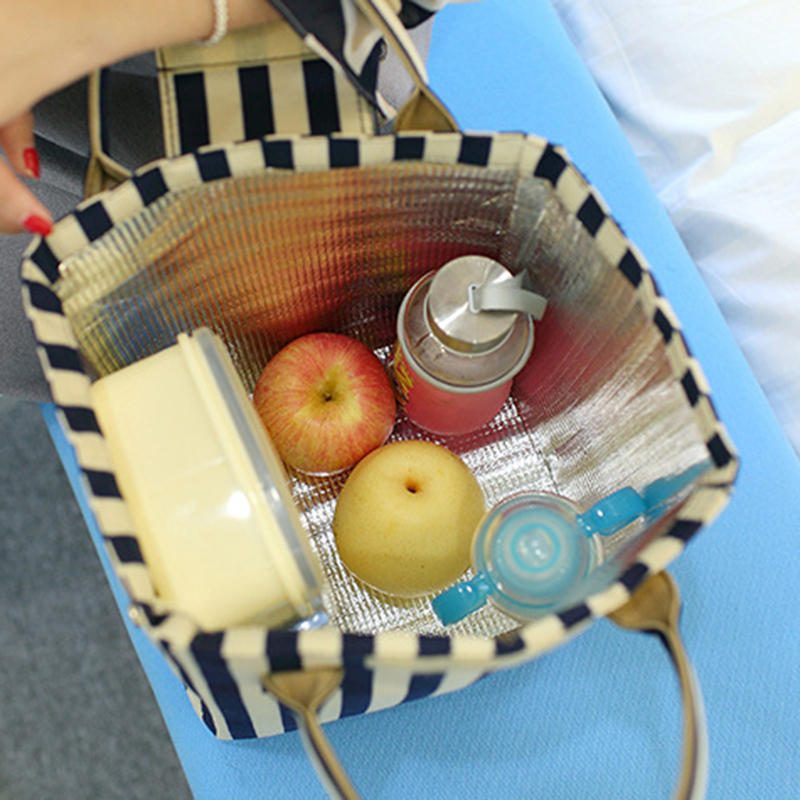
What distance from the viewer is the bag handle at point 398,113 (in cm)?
37

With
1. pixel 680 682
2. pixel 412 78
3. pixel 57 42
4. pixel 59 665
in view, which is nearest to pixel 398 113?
pixel 412 78

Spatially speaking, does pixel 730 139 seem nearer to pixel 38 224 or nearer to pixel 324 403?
pixel 324 403

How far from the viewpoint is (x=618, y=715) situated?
1.57 feet

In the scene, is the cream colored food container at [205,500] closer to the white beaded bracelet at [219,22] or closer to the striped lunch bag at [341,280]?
the striped lunch bag at [341,280]

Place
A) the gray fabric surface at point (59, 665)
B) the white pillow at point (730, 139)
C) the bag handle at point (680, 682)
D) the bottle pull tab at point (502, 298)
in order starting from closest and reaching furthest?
the bag handle at point (680, 682)
the bottle pull tab at point (502, 298)
the white pillow at point (730, 139)
the gray fabric surface at point (59, 665)

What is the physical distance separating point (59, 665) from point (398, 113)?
2.46ft

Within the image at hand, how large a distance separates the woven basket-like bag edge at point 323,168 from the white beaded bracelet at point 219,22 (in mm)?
81

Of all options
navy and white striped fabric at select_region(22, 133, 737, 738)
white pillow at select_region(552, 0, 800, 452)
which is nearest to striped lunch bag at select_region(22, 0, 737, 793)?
navy and white striped fabric at select_region(22, 133, 737, 738)

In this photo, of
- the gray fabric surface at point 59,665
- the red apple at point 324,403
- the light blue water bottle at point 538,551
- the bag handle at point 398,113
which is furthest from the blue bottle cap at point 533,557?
the gray fabric surface at point 59,665

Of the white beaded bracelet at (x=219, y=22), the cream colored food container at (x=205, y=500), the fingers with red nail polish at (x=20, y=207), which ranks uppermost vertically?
the white beaded bracelet at (x=219, y=22)

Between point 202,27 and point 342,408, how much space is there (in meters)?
0.22

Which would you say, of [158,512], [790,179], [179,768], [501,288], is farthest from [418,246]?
[179,768]

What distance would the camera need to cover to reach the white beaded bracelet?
38 cm

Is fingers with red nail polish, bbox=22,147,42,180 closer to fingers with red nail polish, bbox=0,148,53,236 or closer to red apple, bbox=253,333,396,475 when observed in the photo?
fingers with red nail polish, bbox=0,148,53,236
